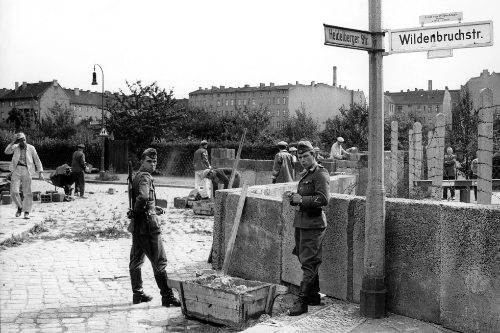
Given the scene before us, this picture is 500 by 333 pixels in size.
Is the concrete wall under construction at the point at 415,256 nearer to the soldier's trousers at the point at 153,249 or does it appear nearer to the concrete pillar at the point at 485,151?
the soldier's trousers at the point at 153,249

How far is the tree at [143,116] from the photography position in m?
40.3

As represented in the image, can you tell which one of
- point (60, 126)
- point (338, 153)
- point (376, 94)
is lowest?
point (338, 153)

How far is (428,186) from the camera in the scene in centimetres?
1395

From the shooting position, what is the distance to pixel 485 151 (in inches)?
344

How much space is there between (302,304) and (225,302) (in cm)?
79

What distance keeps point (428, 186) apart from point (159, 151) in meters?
27.8

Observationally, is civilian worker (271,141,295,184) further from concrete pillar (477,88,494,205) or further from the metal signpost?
the metal signpost

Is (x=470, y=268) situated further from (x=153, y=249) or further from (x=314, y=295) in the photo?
(x=153, y=249)

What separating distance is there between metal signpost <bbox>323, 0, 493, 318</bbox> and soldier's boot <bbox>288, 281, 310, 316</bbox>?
0.59 meters

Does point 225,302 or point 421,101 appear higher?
point 421,101

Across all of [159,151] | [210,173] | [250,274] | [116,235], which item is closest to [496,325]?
[250,274]

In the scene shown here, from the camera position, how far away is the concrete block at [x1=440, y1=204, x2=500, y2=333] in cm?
515

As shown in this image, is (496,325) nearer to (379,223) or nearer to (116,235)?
(379,223)

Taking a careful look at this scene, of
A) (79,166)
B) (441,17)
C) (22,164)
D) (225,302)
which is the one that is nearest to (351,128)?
(79,166)
